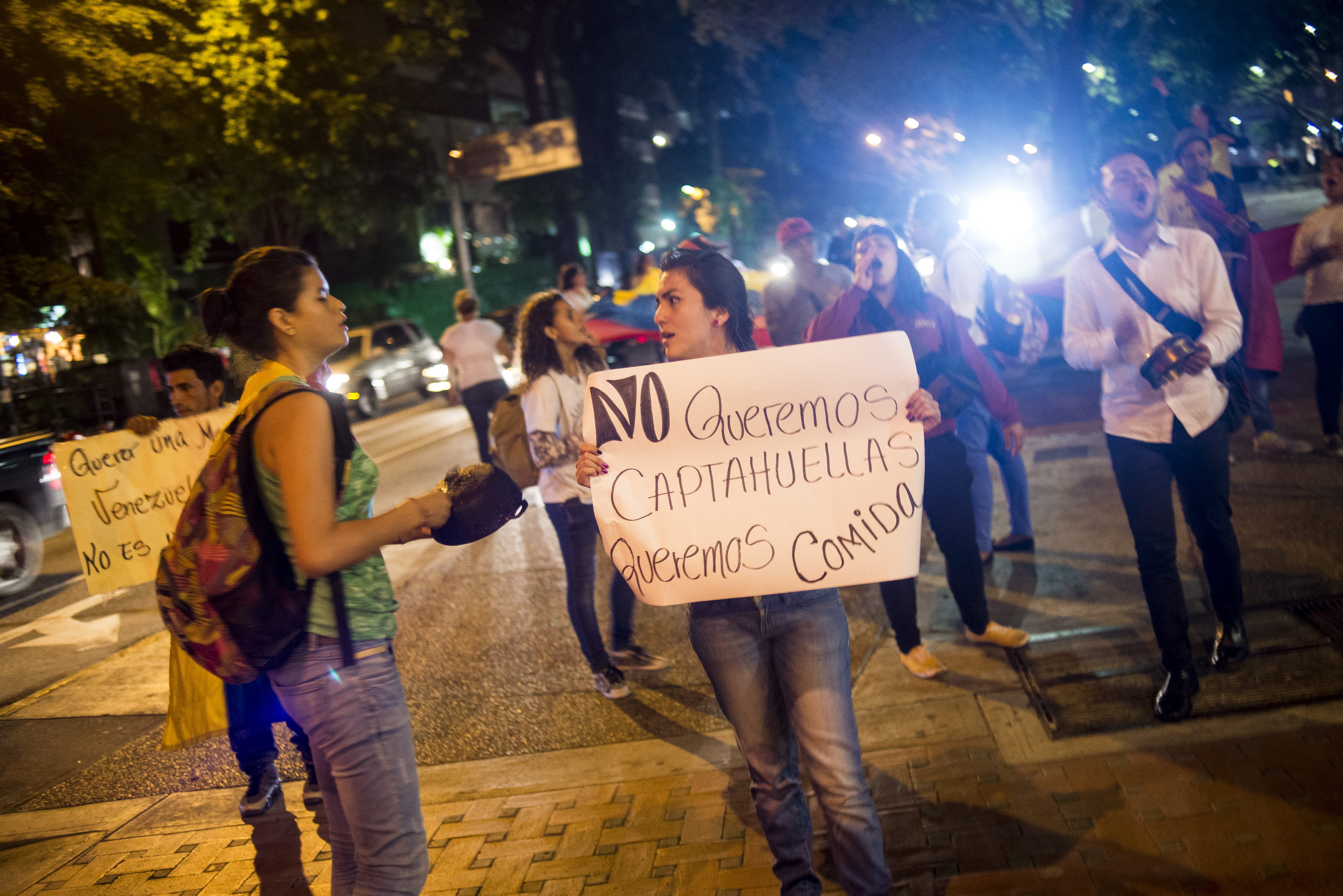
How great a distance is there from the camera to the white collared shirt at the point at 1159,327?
145 inches

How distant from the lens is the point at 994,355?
5.93 m

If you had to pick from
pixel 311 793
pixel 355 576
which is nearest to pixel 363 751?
pixel 355 576

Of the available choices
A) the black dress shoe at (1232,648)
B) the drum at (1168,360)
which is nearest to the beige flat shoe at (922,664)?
the black dress shoe at (1232,648)

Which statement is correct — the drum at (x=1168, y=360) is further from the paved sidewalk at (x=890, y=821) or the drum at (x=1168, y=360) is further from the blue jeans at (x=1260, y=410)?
the blue jeans at (x=1260, y=410)

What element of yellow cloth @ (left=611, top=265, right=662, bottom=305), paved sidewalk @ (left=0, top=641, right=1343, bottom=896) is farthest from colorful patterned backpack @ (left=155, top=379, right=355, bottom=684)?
yellow cloth @ (left=611, top=265, right=662, bottom=305)

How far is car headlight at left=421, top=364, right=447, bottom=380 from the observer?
21516 mm

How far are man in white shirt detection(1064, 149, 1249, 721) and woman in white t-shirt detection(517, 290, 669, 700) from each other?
222 centimetres

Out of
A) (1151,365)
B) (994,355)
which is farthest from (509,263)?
(1151,365)

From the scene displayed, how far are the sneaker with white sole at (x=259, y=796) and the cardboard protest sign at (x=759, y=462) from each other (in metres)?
2.30

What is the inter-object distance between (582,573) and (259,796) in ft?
5.61

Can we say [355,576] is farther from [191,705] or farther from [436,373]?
[436,373]

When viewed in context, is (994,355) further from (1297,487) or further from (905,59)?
(905,59)

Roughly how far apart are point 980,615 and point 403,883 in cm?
308

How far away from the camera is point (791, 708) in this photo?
2.67 m
